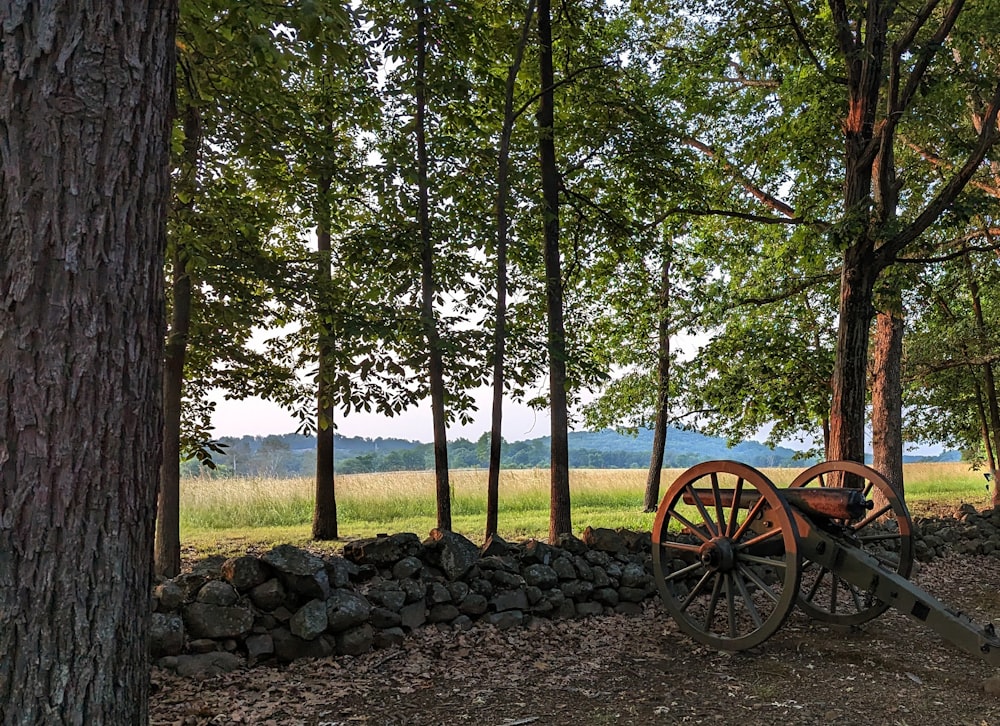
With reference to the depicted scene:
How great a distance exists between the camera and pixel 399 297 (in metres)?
7.11

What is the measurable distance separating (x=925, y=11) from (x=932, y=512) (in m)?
9.07

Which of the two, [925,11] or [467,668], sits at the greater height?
[925,11]

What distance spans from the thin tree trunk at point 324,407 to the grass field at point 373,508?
0.37 metres

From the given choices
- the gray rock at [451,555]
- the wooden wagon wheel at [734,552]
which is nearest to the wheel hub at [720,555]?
the wooden wagon wheel at [734,552]

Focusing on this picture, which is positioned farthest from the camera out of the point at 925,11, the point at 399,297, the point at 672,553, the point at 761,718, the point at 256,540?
the point at 256,540

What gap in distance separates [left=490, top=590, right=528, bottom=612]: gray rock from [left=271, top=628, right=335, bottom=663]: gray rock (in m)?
1.33

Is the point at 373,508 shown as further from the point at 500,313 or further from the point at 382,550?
the point at 382,550

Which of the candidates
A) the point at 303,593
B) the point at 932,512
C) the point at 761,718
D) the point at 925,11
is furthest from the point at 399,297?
the point at 932,512

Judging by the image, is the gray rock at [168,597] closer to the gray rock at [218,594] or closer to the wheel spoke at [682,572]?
the gray rock at [218,594]

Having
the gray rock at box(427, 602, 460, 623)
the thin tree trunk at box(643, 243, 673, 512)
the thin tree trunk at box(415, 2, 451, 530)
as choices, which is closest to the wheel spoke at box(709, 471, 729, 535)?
the gray rock at box(427, 602, 460, 623)

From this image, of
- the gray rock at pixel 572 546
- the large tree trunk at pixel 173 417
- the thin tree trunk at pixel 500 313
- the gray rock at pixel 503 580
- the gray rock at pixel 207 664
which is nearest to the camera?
the gray rock at pixel 207 664

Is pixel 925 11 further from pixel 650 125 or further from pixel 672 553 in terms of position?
pixel 672 553

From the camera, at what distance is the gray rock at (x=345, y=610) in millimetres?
4676

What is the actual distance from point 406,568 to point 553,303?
3.37 metres
